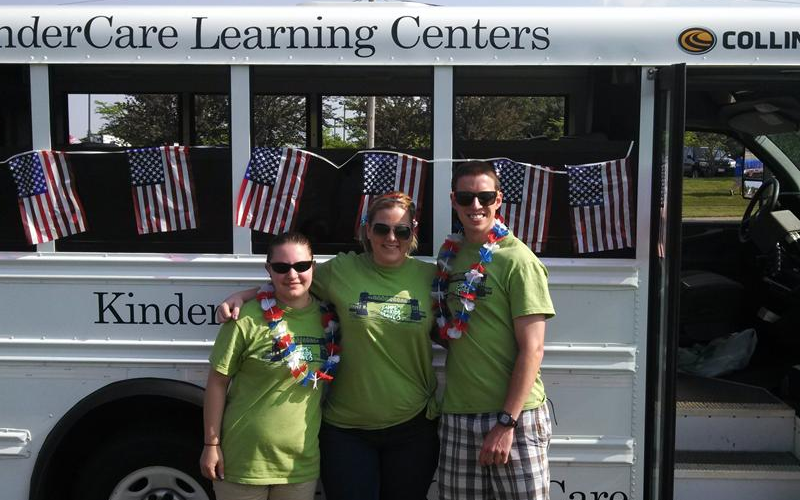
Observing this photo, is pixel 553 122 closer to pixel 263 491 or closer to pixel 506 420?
pixel 506 420

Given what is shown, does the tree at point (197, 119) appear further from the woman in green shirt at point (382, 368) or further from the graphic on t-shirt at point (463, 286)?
the graphic on t-shirt at point (463, 286)

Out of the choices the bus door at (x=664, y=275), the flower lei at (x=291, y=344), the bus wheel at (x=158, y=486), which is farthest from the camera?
the bus wheel at (x=158, y=486)

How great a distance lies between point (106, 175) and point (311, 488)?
4.70 ft

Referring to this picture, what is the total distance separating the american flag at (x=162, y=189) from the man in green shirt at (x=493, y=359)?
3.55 feet

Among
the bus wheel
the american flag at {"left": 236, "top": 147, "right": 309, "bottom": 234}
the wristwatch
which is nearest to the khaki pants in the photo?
the bus wheel

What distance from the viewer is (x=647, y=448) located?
2932mm

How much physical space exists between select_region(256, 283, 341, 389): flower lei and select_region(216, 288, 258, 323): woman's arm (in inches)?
2.4

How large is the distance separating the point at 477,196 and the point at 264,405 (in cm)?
95

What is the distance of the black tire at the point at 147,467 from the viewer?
9.84 ft

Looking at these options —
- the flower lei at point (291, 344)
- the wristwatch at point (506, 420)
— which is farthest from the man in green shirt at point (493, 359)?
the flower lei at point (291, 344)

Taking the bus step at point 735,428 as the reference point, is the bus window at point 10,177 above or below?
above

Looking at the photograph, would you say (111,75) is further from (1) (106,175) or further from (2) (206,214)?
(2) (206,214)

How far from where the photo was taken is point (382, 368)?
2.51 metres

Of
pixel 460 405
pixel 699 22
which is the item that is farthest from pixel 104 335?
pixel 699 22
